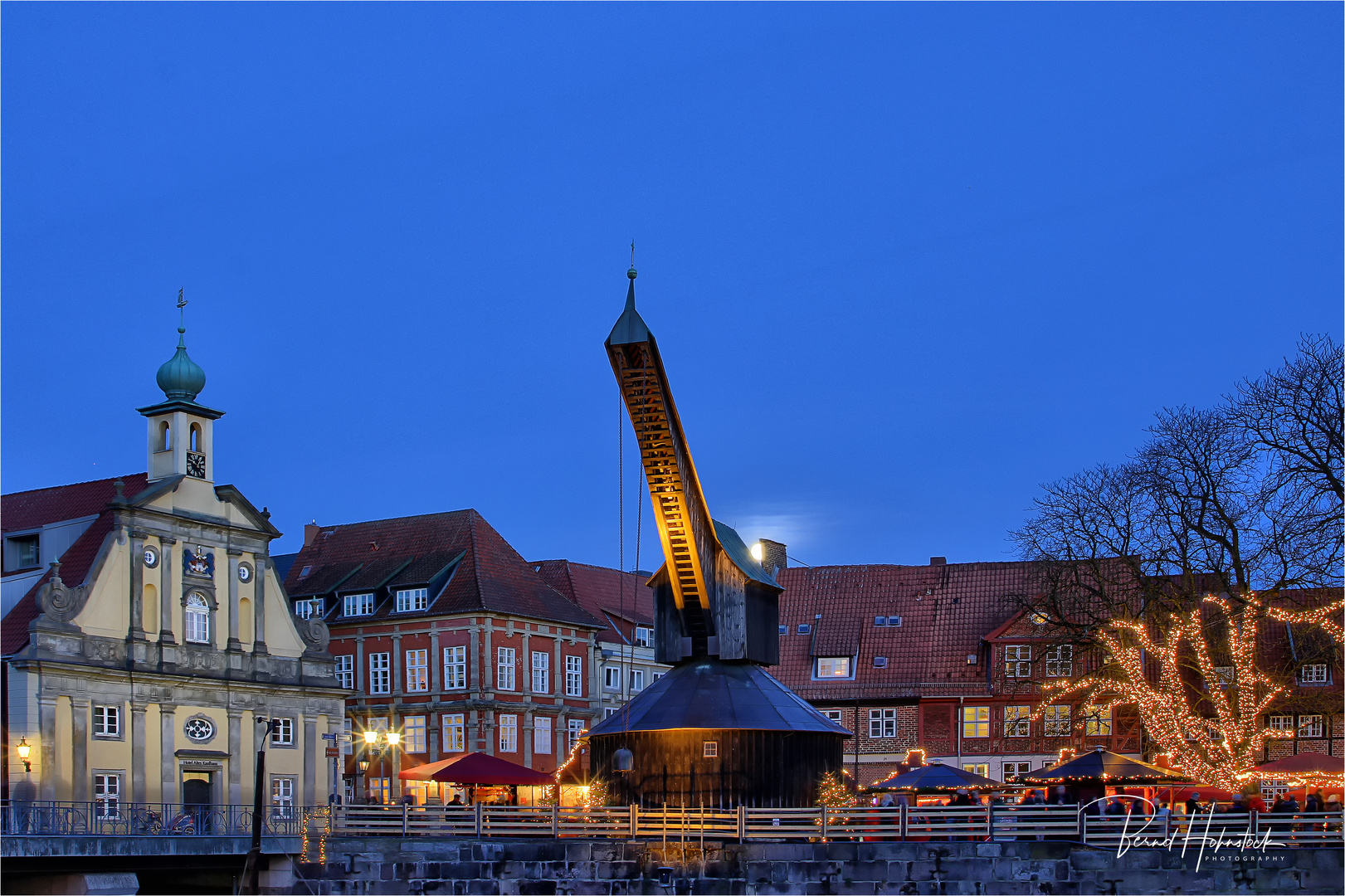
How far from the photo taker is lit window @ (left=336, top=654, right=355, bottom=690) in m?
62.2

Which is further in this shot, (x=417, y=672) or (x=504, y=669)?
(x=417, y=672)

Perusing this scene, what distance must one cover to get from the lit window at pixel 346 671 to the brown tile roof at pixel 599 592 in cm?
949

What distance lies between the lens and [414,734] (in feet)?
197

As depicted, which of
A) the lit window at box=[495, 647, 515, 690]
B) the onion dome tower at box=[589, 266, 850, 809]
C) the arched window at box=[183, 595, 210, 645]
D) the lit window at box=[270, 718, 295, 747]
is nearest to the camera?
the onion dome tower at box=[589, 266, 850, 809]

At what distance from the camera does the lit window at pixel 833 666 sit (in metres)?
60.8

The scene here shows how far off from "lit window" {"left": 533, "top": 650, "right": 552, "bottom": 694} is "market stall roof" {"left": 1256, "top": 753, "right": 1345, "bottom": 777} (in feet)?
97.1

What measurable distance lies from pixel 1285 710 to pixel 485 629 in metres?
26.4

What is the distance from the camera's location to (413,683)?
2391 inches

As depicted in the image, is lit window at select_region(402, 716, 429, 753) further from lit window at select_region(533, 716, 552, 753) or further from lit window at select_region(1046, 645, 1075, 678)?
lit window at select_region(1046, 645, 1075, 678)

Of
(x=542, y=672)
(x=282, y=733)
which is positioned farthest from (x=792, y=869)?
(x=542, y=672)

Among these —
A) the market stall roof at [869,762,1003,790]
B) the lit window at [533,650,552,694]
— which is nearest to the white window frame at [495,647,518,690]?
the lit window at [533,650,552,694]

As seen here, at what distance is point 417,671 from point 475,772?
2330 centimetres

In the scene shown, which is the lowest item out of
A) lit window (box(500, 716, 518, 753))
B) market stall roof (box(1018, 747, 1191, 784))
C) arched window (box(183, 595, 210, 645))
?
lit window (box(500, 716, 518, 753))

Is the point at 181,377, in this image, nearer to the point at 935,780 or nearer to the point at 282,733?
the point at 282,733
